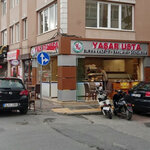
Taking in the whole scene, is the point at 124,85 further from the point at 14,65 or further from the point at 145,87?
the point at 14,65

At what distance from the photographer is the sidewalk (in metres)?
11.2

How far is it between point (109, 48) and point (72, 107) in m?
4.07

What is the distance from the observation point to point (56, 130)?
7.72m

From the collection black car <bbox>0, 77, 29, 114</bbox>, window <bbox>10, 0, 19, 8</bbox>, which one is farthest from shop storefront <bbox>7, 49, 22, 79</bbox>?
black car <bbox>0, 77, 29, 114</bbox>

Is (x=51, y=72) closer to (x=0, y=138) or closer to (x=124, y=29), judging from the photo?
(x=124, y=29)

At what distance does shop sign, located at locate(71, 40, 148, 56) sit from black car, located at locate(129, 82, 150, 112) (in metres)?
3.70

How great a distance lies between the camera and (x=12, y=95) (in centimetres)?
1017

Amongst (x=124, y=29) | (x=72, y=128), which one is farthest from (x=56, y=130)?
(x=124, y=29)

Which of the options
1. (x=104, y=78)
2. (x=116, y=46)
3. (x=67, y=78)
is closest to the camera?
(x=67, y=78)

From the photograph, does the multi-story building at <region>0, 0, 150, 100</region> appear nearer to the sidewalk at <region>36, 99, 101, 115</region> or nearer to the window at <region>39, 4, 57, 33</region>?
the window at <region>39, 4, 57, 33</region>

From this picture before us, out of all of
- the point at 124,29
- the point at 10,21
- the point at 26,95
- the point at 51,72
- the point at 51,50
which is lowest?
the point at 26,95

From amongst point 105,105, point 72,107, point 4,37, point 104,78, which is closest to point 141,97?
point 105,105

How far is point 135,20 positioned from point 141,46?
1638 millimetres

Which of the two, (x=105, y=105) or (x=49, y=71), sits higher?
(x=49, y=71)
